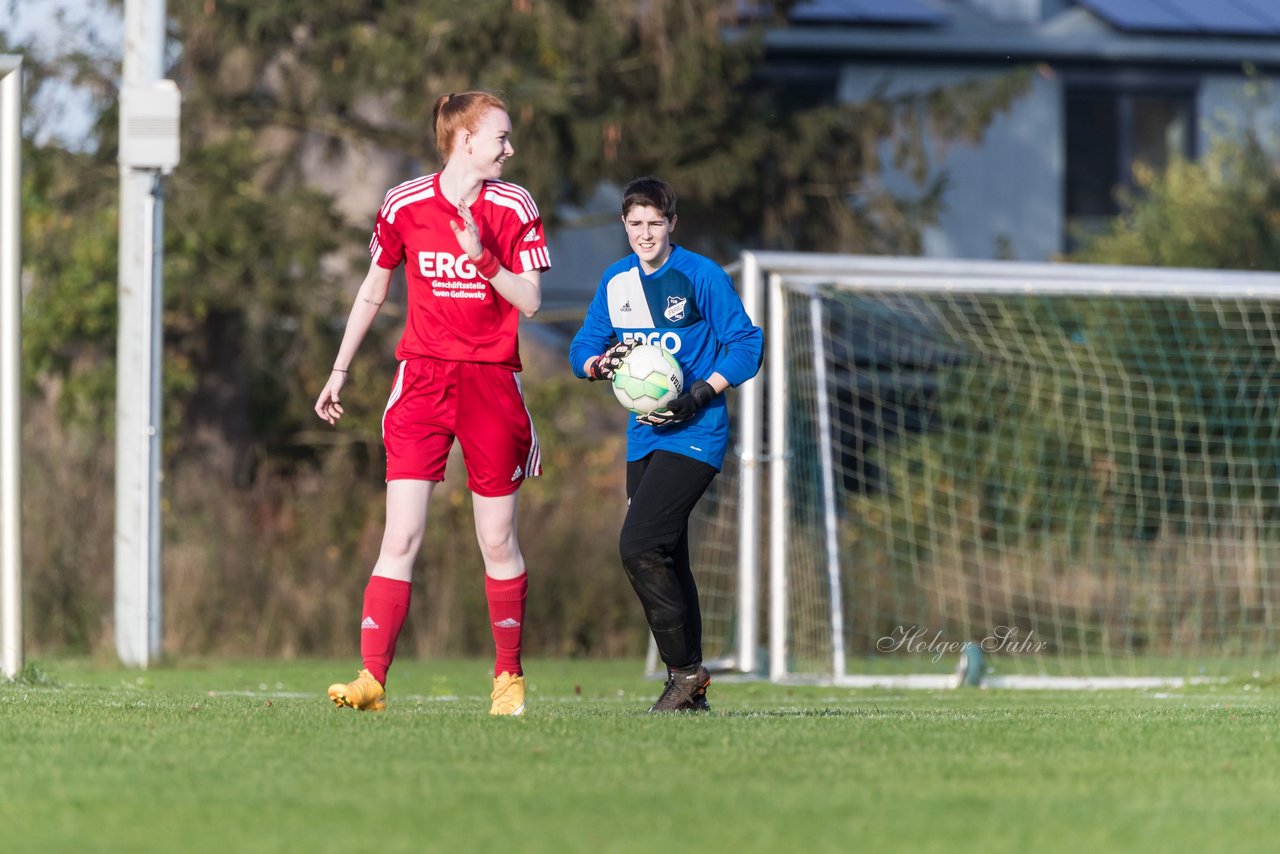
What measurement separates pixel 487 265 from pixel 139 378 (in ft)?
24.4

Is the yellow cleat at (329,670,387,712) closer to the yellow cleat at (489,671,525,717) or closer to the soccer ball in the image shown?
the yellow cleat at (489,671,525,717)

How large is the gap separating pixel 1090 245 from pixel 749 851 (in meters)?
21.8

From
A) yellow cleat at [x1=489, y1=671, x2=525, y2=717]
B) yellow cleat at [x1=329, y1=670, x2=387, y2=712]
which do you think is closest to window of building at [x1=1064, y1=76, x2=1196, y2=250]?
yellow cleat at [x1=489, y1=671, x2=525, y2=717]

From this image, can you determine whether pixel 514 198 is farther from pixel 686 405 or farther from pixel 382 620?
pixel 382 620

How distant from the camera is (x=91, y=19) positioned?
61.3 ft

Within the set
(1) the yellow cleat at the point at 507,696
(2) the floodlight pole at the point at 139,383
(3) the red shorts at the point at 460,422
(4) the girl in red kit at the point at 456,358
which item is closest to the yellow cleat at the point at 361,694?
(4) the girl in red kit at the point at 456,358

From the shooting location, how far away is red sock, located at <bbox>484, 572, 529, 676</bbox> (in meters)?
6.39

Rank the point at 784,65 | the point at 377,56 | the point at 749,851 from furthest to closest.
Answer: the point at 784,65 → the point at 377,56 → the point at 749,851

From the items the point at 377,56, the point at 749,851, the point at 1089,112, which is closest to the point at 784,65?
the point at 1089,112

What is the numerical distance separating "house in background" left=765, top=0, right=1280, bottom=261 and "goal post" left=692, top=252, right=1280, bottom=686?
9.57 m

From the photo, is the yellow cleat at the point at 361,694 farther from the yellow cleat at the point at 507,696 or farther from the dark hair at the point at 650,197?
the dark hair at the point at 650,197

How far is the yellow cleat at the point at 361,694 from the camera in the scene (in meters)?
6.04

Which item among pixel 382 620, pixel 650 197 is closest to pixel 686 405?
pixel 650 197

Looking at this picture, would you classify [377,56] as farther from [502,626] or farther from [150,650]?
[502,626]
